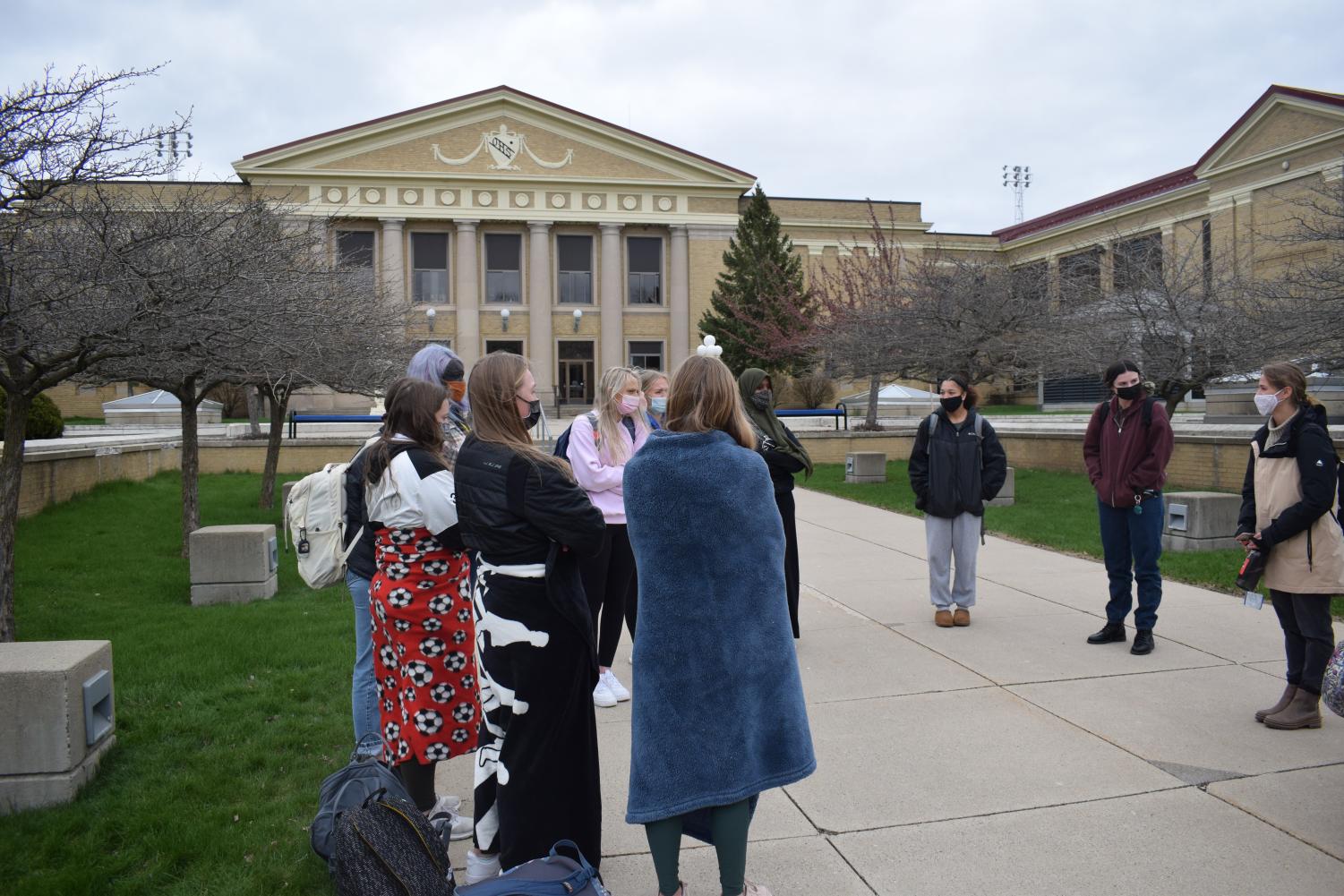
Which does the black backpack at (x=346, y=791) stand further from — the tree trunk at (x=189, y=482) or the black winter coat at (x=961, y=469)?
the tree trunk at (x=189, y=482)

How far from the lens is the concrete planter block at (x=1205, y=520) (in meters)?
10.4

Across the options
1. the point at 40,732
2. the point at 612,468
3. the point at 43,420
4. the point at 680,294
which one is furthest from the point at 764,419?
the point at 680,294

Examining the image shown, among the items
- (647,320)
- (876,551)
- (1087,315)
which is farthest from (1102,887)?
(647,320)

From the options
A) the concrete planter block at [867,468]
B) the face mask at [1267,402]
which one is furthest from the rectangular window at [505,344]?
the face mask at [1267,402]

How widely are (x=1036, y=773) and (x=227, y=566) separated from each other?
7261 mm

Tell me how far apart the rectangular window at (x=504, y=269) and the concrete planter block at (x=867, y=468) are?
29.0m

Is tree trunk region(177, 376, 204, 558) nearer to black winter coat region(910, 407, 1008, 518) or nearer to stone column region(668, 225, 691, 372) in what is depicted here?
black winter coat region(910, 407, 1008, 518)

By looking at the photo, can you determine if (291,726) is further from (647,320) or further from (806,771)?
(647,320)

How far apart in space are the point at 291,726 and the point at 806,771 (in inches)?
136

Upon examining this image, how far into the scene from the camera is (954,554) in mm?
7469

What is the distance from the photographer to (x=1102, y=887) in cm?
348

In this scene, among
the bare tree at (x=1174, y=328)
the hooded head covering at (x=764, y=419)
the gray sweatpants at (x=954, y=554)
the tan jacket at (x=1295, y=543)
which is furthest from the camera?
the bare tree at (x=1174, y=328)

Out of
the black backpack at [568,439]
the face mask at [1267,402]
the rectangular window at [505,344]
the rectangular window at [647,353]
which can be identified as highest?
the rectangular window at [505,344]

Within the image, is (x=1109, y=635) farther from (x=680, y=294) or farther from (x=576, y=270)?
(x=576, y=270)
